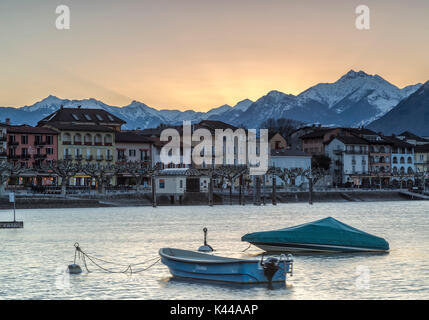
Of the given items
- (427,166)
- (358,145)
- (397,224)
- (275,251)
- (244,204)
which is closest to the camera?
(275,251)

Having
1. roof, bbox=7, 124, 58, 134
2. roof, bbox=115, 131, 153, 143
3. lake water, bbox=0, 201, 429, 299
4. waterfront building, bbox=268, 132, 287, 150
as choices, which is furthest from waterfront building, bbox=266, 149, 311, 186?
lake water, bbox=0, 201, 429, 299

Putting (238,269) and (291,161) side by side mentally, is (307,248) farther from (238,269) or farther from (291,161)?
(291,161)

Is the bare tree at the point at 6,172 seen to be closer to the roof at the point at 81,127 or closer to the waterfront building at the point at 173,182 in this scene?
the waterfront building at the point at 173,182

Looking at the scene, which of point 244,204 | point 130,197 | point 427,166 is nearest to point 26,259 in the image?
point 130,197

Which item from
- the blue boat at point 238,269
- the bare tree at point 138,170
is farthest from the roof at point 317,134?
the blue boat at point 238,269

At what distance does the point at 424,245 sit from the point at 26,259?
2602 cm

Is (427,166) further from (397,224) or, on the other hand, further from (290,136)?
(397,224)

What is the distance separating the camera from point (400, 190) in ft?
497

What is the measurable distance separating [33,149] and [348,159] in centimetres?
6501

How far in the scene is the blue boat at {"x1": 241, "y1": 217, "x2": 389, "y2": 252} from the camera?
43.8m

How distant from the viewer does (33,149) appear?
13112 cm

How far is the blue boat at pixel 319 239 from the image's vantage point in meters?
43.8

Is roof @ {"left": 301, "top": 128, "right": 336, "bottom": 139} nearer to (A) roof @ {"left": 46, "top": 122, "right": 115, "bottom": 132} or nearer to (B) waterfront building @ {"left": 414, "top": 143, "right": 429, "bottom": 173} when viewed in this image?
(B) waterfront building @ {"left": 414, "top": 143, "right": 429, "bottom": 173}

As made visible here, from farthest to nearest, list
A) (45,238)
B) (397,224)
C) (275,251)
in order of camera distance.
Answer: (397,224) → (45,238) → (275,251)
